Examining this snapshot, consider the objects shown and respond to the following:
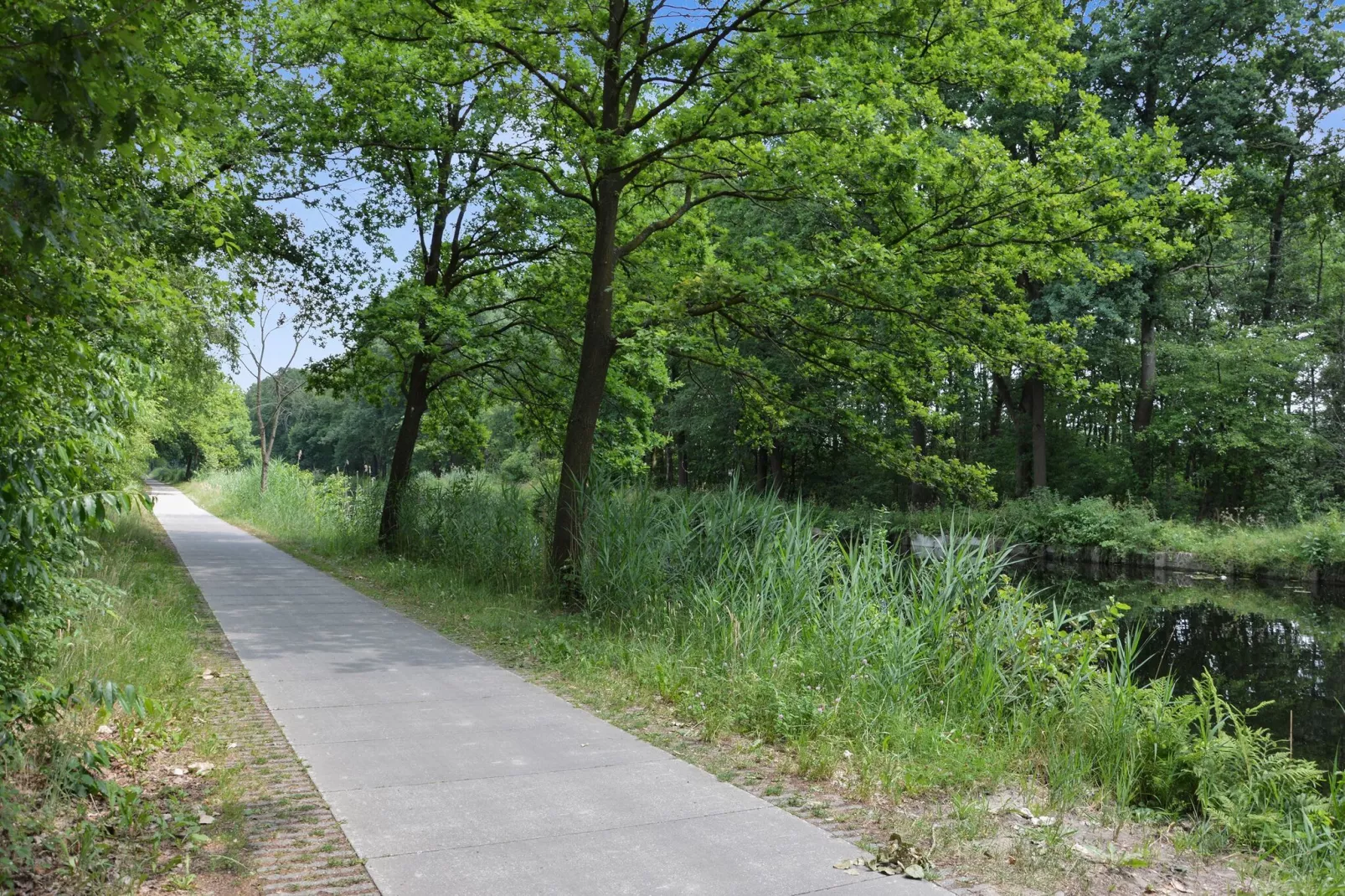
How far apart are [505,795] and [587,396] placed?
22.6 feet

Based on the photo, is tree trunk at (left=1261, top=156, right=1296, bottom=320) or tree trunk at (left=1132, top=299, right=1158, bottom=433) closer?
tree trunk at (left=1261, top=156, right=1296, bottom=320)

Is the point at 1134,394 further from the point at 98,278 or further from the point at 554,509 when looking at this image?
the point at 98,278

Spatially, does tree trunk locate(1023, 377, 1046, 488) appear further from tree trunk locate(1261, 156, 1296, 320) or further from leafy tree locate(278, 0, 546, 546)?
leafy tree locate(278, 0, 546, 546)

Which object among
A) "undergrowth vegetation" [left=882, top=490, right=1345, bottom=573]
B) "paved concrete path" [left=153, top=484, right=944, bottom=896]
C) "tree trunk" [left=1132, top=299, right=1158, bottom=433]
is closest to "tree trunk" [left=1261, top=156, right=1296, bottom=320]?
"tree trunk" [left=1132, top=299, right=1158, bottom=433]

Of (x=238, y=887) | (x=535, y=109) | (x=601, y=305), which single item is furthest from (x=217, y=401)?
(x=238, y=887)

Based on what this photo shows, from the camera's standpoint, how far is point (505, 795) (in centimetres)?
457

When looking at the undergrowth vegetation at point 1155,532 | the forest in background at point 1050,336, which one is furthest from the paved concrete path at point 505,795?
the undergrowth vegetation at point 1155,532

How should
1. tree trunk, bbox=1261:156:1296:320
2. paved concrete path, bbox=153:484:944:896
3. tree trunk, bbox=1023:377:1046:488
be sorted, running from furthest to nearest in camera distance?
tree trunk, bbox=1023:377:1046:488 < tree trunk, bbox=1261:156:1296:320 < paved concrete path, bbox=153:484:944:896

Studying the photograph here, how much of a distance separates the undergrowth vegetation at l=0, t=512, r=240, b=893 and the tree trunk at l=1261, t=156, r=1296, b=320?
1254 inches

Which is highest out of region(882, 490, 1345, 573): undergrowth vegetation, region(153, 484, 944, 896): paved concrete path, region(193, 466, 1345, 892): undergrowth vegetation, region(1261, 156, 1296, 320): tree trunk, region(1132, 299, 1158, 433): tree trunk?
region(1261, 156, 1296, 320): tree trunk

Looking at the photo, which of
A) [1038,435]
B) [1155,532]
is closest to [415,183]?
[1155,532]

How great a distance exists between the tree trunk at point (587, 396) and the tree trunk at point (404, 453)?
567 centimetres

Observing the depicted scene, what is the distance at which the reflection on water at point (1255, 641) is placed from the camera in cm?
913

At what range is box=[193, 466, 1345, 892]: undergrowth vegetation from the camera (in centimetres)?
514
